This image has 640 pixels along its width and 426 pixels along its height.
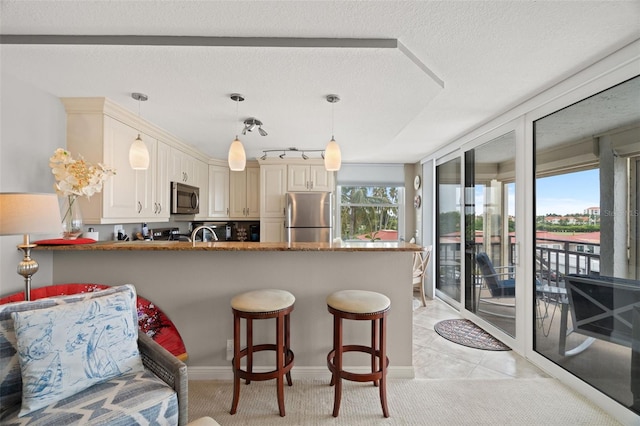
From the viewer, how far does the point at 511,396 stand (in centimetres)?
212

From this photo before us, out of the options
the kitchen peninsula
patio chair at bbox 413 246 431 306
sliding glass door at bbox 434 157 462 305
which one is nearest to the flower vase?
the kitchen peninsula

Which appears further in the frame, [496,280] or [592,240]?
[496,280]

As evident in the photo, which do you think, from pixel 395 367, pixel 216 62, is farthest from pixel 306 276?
pixel 216 62

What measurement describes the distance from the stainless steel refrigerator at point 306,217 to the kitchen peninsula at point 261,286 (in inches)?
86.5

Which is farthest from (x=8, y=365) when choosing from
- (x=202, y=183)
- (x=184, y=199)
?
(x=202, y=183)

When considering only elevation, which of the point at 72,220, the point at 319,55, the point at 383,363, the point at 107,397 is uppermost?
the point at 319,55

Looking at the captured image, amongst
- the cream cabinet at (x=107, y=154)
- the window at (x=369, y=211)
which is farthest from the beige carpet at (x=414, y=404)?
the window at (x=369, y=211)

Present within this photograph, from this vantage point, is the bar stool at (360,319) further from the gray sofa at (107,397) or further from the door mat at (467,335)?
the door mat at (467,335)

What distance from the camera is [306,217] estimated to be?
4.56 m

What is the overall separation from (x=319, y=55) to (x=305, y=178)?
123 inches

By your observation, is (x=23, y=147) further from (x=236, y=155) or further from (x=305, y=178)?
(x=305, y=178)

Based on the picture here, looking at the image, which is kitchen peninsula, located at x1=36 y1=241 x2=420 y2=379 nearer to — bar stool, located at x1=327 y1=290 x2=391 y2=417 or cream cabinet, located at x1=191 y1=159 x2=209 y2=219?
bar stool, located at x1=327 y1=290 x2=391 y2=417

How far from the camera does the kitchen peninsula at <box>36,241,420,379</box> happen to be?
231 cm

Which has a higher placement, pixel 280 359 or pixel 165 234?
pixel 165 234
